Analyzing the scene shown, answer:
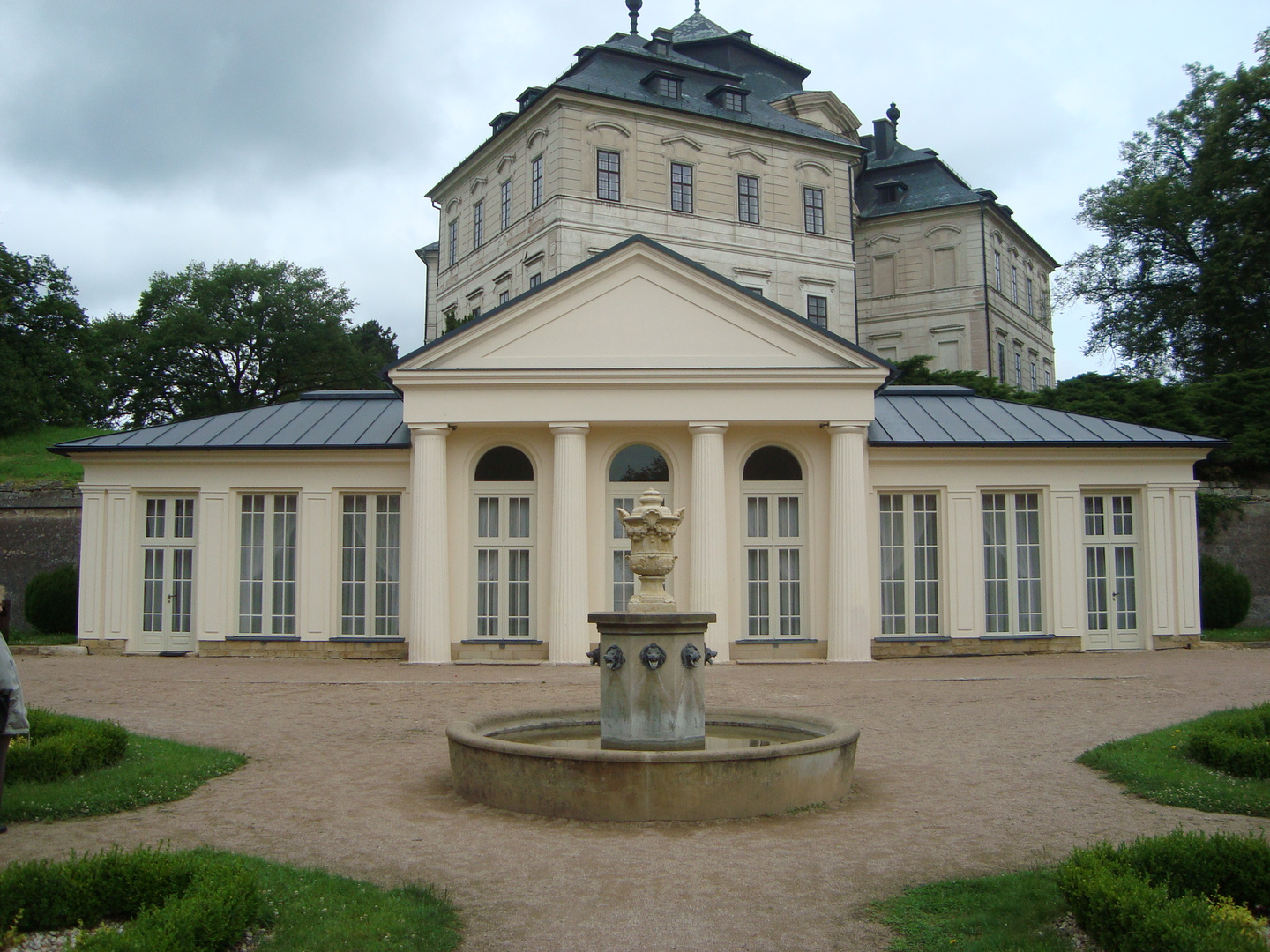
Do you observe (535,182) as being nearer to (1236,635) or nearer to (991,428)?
(991,428)

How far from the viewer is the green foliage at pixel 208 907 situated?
5.54 m

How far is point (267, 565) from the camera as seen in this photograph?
914 inches

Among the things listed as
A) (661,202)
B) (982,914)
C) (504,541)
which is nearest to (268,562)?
(504,541)

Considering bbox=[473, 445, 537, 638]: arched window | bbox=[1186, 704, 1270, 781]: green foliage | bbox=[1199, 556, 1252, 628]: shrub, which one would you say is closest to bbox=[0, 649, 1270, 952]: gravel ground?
bbox=[1186, 704, 1270, 781]: green foliage

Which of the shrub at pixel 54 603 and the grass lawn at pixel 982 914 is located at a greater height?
the shrub at pixel 54 603

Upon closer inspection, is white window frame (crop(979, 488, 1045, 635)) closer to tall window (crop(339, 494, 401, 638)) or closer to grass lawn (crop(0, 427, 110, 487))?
tall window (crop(339, 494, 401, 638))

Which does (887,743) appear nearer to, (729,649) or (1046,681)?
(1046,681)

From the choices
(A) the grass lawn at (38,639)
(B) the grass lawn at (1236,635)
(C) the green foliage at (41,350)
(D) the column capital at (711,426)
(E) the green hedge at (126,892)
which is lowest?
(E) the green hedge at (126,892)

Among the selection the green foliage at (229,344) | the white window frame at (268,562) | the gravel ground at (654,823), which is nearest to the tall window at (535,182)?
→ the green foliage at (229,344)

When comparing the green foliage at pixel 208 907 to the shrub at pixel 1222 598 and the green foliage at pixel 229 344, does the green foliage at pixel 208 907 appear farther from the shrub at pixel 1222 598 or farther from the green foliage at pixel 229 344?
the green foliage at pixel 229 344

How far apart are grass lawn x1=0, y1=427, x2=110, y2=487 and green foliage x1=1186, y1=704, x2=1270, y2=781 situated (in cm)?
2772

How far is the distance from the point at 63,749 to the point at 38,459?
32448 millimetres

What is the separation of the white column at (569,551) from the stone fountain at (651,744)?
9.82m

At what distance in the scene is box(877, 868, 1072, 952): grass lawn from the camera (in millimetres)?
5820
